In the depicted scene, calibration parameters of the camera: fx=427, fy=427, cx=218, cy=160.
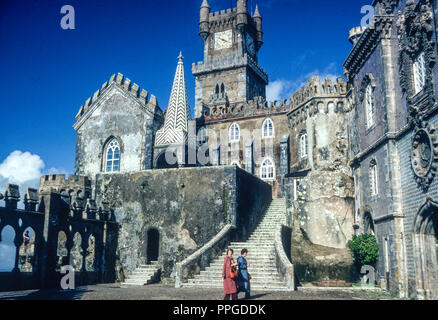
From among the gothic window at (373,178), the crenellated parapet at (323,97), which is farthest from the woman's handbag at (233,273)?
the crenellated parapet at (323,97)

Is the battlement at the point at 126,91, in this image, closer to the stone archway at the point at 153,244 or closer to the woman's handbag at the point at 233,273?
the stone archway at the point at 153,244

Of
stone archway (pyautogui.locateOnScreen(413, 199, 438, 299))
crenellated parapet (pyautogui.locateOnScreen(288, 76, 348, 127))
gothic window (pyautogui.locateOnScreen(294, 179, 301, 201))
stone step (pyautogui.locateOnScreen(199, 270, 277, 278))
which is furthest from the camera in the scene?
crenellated parapet (pyautogui.locateOnScreen(288, 76, 348, 127))

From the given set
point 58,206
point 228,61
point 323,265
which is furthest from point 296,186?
point 228,61

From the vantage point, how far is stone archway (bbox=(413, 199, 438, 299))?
1542 cm

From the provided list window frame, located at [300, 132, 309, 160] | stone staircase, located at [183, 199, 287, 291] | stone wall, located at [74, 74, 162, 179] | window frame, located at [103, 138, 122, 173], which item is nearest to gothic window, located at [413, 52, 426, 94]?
stone staircase, located at [183, 199, 287, 291]

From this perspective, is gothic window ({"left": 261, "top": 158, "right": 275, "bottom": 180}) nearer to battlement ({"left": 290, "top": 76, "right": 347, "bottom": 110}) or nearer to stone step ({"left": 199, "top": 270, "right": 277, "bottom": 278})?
battlement ({"left": 290, "top": 76, "right": 347, "bottom": 110})

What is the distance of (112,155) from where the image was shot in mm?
33031

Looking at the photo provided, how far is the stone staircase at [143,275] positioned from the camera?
20734mm

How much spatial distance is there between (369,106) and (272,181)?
13291mm

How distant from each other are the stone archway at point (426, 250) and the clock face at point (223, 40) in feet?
117

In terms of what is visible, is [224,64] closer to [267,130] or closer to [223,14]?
[223,14]

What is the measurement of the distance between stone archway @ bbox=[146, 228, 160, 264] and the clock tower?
23527mm

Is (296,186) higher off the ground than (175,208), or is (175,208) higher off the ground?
(296,186)

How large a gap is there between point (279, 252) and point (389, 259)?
15.8 ft
